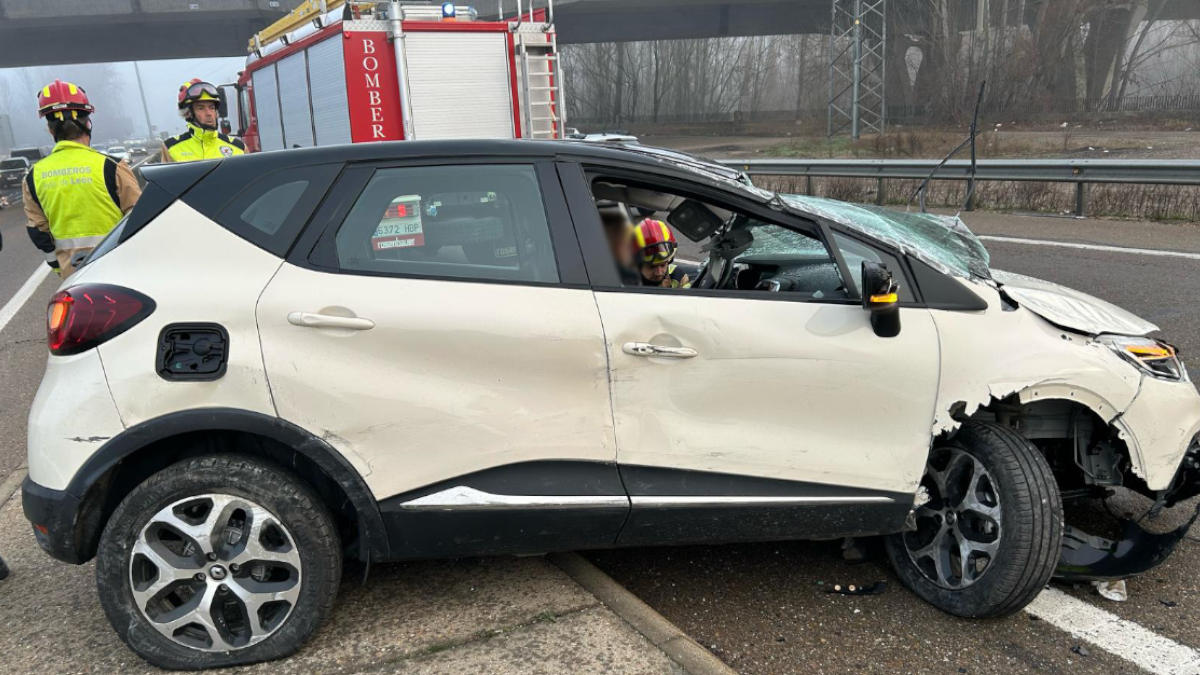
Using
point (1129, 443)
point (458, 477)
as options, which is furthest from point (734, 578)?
point (1129, 443)

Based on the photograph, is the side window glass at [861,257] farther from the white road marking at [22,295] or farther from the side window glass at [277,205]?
the white road marking at [22,295]

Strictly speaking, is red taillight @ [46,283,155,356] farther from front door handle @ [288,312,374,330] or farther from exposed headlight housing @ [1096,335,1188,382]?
exposed headlight housing @ [1096,335,1188,382]

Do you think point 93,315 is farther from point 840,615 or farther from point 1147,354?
point 1147,354

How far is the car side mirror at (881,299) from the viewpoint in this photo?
2.75m

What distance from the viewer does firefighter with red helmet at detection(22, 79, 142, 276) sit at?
5055 millimetres

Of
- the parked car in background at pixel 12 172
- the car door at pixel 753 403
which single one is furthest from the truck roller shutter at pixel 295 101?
the parked car in background at pixel 12 172

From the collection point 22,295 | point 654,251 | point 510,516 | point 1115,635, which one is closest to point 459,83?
point 22,295

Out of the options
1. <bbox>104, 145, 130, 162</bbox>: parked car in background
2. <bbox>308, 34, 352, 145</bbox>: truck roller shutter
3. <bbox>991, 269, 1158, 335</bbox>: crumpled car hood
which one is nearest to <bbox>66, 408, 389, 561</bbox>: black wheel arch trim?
<bbox>991, 269, 1158, 335</bbox>: crumpled car hood

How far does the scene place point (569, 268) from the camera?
2.83 m

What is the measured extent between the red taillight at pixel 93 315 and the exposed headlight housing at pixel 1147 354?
316cm

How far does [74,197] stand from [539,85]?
7.13 m

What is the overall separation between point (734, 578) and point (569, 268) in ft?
4.70

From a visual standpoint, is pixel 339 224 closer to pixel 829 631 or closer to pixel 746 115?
pixel 829 631

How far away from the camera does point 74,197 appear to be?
517cm
